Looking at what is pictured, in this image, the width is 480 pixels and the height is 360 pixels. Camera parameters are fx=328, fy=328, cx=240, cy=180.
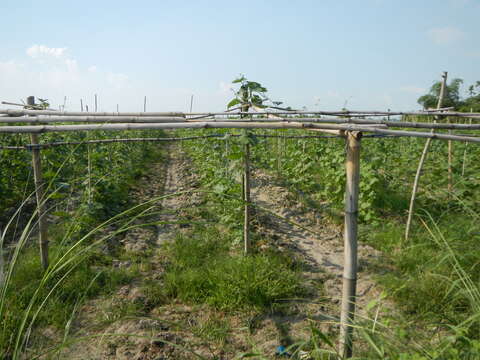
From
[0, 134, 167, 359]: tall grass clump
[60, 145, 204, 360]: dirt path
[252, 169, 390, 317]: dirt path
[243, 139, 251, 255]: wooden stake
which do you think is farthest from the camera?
[243, 139, 251, 255]: wooden stake

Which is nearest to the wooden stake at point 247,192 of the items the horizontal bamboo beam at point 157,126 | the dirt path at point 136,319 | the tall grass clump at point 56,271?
the dirt path at point 136,319

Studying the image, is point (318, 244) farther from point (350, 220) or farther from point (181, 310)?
point (350, 220)

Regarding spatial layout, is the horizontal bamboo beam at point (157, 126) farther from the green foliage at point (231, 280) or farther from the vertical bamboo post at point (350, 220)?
the green foliage at point (231, 280)

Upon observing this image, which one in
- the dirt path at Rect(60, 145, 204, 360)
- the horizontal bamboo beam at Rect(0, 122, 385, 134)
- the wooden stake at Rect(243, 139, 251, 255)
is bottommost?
the dirt path at Rect(60, 145, 204, 360)

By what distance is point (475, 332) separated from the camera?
7.91ft

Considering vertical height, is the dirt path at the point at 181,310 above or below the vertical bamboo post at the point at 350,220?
below

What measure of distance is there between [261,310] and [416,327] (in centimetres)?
128

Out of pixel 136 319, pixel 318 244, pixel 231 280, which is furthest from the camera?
pixel 318 244

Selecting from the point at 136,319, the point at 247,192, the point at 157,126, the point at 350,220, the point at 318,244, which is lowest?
the point at 136,319

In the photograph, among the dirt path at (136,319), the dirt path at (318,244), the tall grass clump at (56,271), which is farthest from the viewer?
the dirt path at (318,244)

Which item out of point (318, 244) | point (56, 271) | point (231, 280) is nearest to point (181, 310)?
point (231, 280)

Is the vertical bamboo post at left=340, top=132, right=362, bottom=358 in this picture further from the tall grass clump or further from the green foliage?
the tall grass clump

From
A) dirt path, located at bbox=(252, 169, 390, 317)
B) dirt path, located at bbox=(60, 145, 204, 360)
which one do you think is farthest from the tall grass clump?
dirt path, located at bbox=(252, 169, 390, 317)

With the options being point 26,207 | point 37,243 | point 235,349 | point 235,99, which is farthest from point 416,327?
point 26,207
